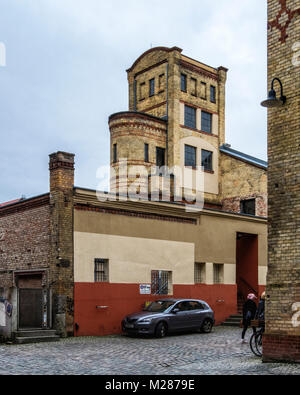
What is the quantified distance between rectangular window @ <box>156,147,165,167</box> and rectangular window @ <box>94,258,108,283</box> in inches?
604

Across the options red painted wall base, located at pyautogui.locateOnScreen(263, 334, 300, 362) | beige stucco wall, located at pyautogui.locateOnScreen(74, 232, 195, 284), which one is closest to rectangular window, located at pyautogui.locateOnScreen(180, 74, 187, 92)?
beige stucco wall, located at pyautogui.locateOnScreen(74, 232, 195, 284)

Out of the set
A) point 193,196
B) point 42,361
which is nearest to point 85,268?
point 42,361

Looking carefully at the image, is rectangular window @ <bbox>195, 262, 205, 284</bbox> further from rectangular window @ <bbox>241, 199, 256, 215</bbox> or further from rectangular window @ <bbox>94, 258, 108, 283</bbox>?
rectangular window @ <bbox>241, 199, 256, 215</bbox>

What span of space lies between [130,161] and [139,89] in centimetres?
774

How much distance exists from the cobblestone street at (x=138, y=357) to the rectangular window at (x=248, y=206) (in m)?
16.5

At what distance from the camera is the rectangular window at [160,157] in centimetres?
3531

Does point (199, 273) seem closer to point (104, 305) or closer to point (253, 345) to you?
point (104, 305)

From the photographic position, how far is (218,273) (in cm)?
2541

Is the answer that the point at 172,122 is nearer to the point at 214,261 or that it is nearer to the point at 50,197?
the point at 214,261

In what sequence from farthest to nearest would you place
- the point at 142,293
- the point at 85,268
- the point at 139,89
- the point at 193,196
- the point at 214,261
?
the point at 139,89 → the point at 193,196 → the point at 214,261 → the point at 142,293 → the point at 85,268

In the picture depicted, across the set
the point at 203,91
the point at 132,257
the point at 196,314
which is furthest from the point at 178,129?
the point at 196,314

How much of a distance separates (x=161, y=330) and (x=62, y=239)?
4.97 m

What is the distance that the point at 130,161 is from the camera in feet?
111

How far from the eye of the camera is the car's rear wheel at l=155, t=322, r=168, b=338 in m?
18.9
